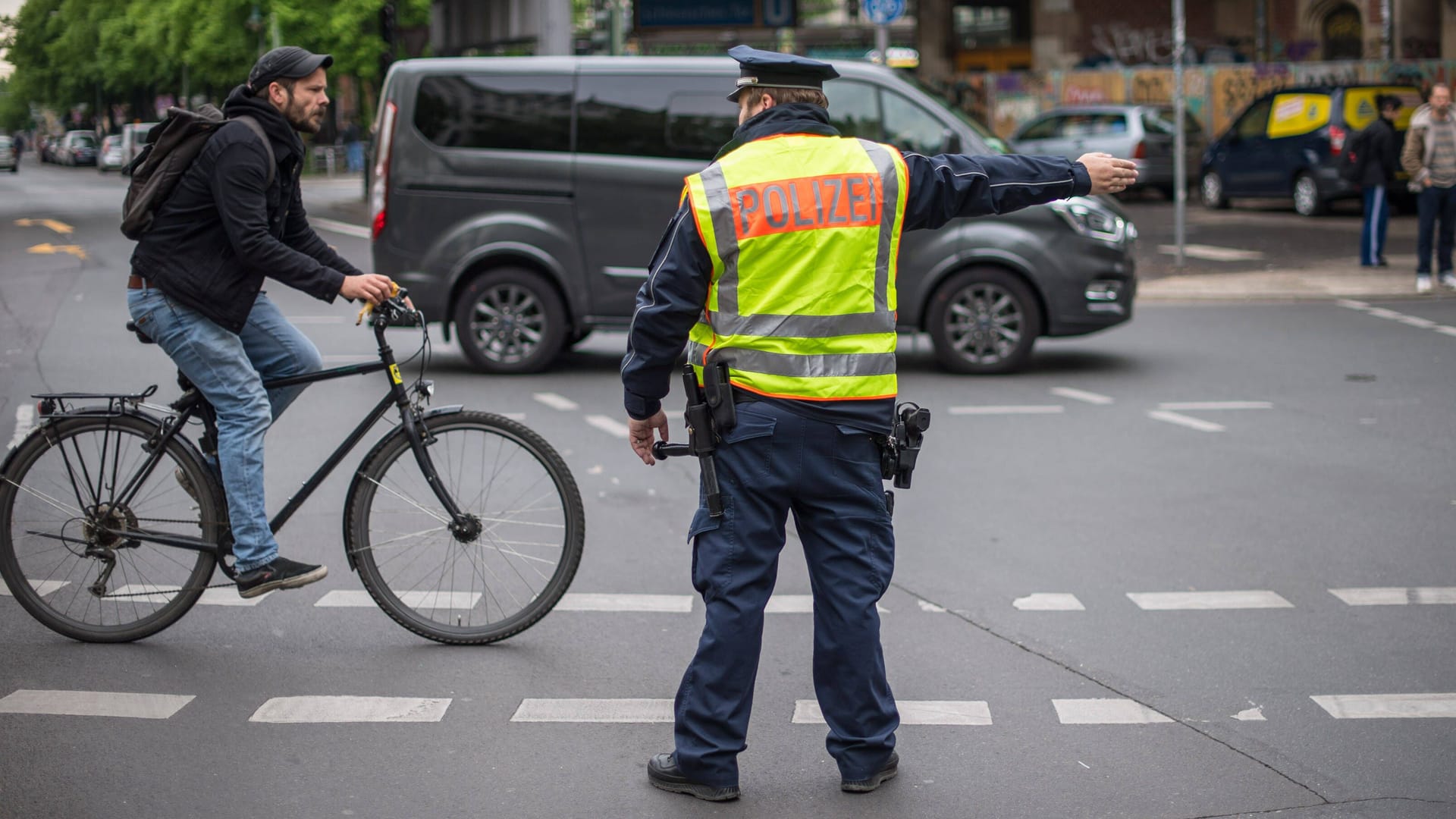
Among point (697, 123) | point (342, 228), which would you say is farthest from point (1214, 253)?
point (342, 228)

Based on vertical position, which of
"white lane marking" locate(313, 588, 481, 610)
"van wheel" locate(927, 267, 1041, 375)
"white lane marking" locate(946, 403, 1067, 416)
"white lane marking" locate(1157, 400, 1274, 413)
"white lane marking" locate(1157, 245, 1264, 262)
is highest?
"white lane marking" locate(1157, 245, 1264, 262)

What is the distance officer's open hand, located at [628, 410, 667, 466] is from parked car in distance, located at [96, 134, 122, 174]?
57.2 meters

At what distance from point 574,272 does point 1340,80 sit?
23702 millimetres

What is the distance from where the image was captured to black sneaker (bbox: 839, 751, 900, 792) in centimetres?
400

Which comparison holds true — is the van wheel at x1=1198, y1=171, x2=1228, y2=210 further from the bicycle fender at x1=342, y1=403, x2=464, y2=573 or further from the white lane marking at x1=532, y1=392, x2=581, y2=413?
the bicycle fender at x1=342, y1=403, x2=464, y2=573

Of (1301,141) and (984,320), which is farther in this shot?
(1301,141)

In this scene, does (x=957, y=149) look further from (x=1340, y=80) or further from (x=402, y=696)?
(x=1340, y=80)

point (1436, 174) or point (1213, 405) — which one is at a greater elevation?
point (1436, 174)

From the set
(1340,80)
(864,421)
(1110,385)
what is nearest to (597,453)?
(1110,385)

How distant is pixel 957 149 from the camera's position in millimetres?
10906

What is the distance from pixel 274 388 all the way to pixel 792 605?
1.89 m

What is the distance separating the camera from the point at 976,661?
5074 mm

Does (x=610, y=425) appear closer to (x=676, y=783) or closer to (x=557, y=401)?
(x=557, y=401)

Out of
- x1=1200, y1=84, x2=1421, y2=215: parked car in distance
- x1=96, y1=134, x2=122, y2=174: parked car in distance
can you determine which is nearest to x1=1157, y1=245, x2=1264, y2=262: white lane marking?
x1=1200, y1=84, x2=1421, y2=215: parked car in distance
